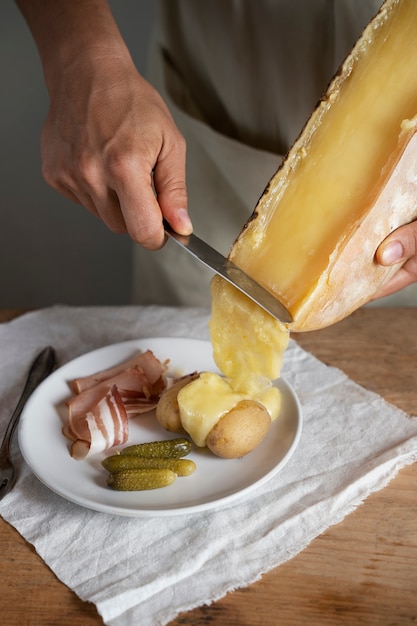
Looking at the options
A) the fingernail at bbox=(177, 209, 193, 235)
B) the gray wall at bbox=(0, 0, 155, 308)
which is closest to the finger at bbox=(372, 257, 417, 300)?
the fingernail at bbox=(177, 209, 193, 235)

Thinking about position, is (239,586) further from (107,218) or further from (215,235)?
(215,235)

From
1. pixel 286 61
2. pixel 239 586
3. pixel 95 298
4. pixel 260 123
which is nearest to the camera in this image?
pixel 239 586

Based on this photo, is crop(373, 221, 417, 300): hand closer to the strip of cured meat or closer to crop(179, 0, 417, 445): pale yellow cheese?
crop(179, 0, 417, 445): pale yellow cheese

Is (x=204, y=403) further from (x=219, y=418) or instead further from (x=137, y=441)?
(x=137, y=441)

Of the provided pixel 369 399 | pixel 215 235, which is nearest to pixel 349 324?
pixel 369 399

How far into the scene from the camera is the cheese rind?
1132mm

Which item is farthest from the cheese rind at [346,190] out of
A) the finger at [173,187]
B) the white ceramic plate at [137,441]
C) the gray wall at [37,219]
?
the gray wall at [37,219]

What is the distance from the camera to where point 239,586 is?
3.30 feet

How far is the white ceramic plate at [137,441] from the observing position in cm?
111

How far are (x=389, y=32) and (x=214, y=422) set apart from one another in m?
0.70

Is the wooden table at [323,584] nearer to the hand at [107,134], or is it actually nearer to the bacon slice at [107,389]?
the bacon slice at [107,389]

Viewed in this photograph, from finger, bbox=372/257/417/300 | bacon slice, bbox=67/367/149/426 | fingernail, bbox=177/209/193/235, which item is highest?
finger, bbox=372/257/417/300

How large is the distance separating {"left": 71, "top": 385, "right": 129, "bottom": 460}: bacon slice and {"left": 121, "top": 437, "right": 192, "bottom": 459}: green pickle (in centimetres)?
5

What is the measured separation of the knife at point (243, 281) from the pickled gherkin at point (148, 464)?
28 centimetres
